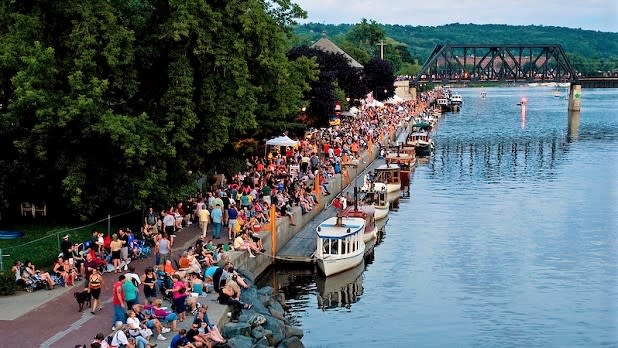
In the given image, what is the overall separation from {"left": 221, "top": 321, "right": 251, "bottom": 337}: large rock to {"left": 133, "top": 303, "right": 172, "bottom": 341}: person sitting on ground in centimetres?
195

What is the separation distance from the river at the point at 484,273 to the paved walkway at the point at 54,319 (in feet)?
22.7

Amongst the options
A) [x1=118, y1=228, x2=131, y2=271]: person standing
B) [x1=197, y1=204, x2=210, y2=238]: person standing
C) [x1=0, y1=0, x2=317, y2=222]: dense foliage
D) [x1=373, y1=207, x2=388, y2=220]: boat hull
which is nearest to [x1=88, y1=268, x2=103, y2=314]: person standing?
[x1=118, y1=228, x2=131, y2=271]: person standing

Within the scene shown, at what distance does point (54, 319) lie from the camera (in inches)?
971

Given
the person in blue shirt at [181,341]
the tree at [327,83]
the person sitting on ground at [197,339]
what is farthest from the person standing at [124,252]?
the tree at [327,83]

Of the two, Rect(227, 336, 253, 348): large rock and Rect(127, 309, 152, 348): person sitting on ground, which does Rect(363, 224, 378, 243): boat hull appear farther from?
Rect(127, 309, 152, 348): person sitting on ground

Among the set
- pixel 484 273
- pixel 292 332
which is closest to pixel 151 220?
pixel 292 332

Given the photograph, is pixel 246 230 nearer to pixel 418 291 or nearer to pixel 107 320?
pixel 418 291

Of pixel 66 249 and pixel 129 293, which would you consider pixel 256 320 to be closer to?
pixel 129 293

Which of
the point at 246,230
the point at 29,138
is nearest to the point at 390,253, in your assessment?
the point at 246,230

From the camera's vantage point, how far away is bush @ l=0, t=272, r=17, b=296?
26906 mm

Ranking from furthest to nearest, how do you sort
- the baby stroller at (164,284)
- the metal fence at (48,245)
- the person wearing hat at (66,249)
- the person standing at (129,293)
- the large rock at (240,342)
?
the metal fence at (48,245)
the person wearing hat at (66,249)
the baby stroller at (164,284)
the person standing at (129,293)
the large rock at (240,342)

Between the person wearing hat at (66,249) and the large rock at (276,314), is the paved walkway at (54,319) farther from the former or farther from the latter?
the large rock at (276,314)

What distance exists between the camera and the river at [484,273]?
3164 cm

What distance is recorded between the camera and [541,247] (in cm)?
4541
